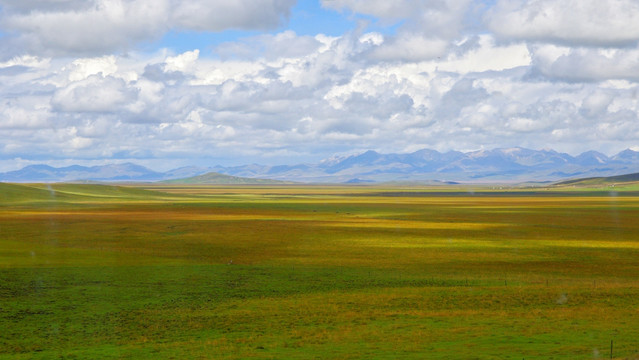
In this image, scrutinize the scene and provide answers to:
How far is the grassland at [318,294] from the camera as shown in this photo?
3228cm

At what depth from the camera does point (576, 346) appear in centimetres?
3084

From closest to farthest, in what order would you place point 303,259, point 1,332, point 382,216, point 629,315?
point 1,332 < point 629,315 < point 303,259 < point 382,216

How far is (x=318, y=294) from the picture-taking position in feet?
152

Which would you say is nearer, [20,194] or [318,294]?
[318,294]

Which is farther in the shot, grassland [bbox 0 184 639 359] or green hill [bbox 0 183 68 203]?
green hill [bbox 0 183 68 203]

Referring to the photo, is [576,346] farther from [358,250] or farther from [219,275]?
[358,250]

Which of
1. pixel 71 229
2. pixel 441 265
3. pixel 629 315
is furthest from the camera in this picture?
pixel 71 229

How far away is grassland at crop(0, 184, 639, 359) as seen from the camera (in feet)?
106

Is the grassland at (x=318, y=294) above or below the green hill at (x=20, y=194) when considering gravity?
below

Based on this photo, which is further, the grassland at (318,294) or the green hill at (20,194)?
Result: the green hill at (20,194)

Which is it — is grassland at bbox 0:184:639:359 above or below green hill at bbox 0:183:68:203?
below

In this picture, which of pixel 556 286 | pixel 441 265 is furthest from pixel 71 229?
pixel 556 286

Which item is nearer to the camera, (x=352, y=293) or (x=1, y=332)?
Answer: (x=1, y=332)

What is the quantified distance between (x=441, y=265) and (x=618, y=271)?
14.7 meters
